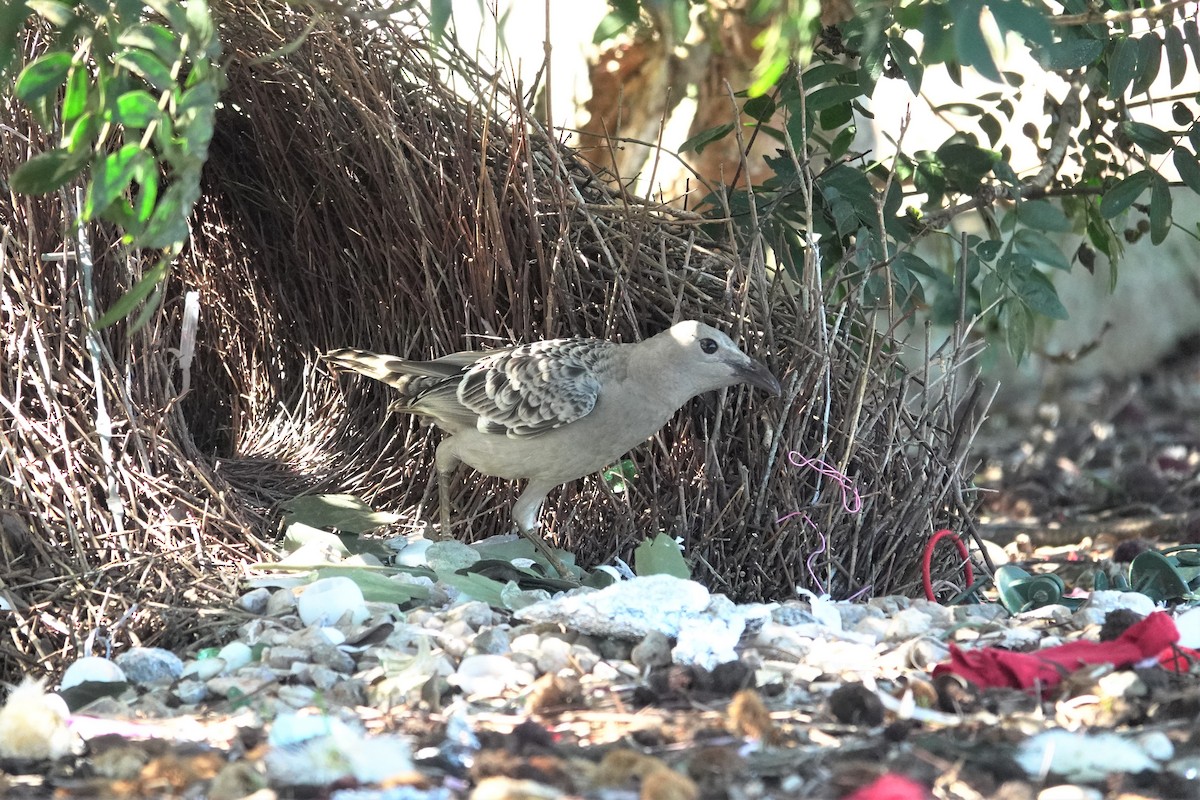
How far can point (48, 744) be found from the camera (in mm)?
1977

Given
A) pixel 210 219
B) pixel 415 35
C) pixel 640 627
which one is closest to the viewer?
pixel 640 627

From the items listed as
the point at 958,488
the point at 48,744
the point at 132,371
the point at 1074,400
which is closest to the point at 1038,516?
the point at 958,488

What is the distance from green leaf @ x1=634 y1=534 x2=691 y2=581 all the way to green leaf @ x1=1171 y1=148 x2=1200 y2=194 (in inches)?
66.0

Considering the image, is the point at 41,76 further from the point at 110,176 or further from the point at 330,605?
the point at 330,605

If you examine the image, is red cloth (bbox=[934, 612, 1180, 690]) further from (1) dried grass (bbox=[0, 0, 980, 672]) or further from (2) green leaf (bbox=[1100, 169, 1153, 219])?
(2) green leaf (bbox=[1100, 169, 1153, 219])

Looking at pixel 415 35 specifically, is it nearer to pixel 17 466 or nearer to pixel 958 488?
pixel 17 466

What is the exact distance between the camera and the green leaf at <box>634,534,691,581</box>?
9.91ft

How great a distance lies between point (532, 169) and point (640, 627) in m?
1.35

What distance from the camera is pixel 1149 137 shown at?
3.51m

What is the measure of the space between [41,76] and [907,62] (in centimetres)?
184

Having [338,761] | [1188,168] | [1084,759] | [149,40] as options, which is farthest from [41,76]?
[1188,168]

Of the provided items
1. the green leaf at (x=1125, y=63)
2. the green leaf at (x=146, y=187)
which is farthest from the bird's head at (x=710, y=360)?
the green leaf at (x=146, y=187)

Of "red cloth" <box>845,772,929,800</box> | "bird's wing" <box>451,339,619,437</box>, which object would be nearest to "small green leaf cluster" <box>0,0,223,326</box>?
"red cloth" <box>845,772,929,800</box>

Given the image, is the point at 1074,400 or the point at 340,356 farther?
the point at 1074,400
